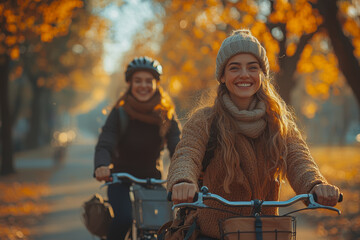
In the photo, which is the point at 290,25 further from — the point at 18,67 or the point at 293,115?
the point at 18,67

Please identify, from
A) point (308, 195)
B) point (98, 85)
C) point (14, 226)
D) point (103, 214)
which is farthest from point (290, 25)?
point (98, 85)

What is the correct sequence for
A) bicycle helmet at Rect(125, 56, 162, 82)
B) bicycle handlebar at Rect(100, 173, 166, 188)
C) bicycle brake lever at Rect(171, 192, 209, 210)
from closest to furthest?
1. bicycle brake lever at Rect(171, 192, 209, 210)
2. bicycle handlebar at Rect(100, 173, 166, 188)
3. bicycle helmet at Rect(125, 56, 162, 82)

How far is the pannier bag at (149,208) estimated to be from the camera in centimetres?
366

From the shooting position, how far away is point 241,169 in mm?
2730

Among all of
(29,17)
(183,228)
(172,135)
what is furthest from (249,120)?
(29,17)

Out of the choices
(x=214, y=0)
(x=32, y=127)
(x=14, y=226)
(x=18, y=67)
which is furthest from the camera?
(x=32, y=127)

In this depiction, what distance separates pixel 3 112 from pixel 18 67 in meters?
5.42

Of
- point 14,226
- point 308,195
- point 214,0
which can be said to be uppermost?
point 214,0

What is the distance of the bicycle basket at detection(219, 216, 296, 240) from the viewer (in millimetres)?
2117

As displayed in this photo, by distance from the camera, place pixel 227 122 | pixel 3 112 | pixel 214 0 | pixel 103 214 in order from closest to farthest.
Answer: pixel 227 122, pixel 103 214, pixel 214 0, pixel 3 112

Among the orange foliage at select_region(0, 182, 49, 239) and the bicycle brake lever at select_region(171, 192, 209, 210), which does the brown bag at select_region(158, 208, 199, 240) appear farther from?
the orange foliage at select_region(0, 182, 49, 239)

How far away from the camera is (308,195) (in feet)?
7.87

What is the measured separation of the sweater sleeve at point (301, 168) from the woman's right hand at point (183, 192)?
64 cm

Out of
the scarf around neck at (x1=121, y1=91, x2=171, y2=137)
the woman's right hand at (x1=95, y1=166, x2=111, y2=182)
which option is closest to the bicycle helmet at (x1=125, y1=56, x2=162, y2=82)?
the scarf around neck at (x1=121, y1=91, x2=171, y2=137)
